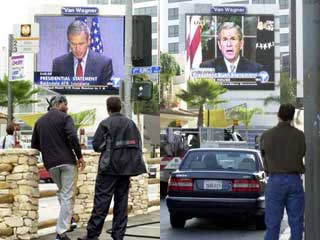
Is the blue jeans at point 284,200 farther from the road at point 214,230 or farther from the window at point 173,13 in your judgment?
the window at point 173,13

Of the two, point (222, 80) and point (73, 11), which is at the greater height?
point (73, 11)

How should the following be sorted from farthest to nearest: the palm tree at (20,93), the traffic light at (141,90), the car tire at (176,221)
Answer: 1. the palm tree at (20,93)
2. the traffic light at (141,90)
3. the car tire at (176,221)

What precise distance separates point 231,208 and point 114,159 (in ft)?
6.93

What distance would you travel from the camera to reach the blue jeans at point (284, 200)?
5285 mm

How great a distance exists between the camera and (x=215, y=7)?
4.88m

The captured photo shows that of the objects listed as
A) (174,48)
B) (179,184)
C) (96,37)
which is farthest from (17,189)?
(96,37)

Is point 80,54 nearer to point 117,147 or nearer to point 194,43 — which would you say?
point 117,147

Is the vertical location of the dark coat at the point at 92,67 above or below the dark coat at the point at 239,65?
above

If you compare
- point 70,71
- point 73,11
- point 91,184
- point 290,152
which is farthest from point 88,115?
point 290,152

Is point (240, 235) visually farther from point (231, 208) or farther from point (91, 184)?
point (91, 184)

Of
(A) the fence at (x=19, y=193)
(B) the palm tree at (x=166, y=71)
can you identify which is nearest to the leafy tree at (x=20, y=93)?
(A) the fence at (x=19, y=193)

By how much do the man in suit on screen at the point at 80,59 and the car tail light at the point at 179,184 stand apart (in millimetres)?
62794

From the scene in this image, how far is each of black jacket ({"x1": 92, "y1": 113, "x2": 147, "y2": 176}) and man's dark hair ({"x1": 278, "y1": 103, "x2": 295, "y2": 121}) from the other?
8.37 ft

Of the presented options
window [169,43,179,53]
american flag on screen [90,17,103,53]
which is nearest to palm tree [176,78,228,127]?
window [169,43,179,53]
